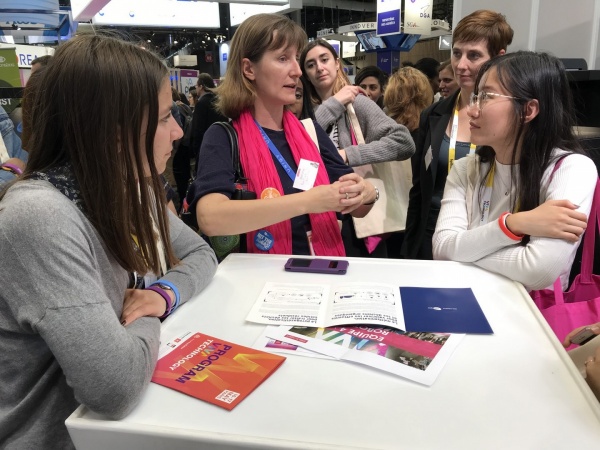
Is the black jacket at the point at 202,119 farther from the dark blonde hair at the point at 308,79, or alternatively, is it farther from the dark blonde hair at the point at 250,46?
the dark blonde hair at the point at 250,46

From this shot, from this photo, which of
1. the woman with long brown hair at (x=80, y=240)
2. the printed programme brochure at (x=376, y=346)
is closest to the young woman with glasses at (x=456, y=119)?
the printed programme brochure at (x=376, y=346)

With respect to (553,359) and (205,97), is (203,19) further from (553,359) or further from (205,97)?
(553,359)

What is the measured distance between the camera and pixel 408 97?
3.32 m

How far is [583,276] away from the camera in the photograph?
137cm

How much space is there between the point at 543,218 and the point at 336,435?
902 millimetres

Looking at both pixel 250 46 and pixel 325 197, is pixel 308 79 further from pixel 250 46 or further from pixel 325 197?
pixel 325 197

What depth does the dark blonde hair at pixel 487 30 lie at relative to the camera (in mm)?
2164

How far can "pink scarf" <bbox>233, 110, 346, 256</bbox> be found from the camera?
1.70 m

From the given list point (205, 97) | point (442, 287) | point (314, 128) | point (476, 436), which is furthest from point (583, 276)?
point (205, 97)

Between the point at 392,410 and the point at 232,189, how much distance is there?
38.6 inches

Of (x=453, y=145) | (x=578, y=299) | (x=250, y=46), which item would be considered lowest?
(x=578, y=299)

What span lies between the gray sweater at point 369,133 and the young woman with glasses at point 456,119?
13 centimetres

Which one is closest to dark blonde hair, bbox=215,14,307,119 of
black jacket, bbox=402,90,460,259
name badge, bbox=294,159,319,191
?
name badge, bbox=294,159,319,191

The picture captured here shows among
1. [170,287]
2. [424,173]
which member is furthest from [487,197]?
[170,287]
